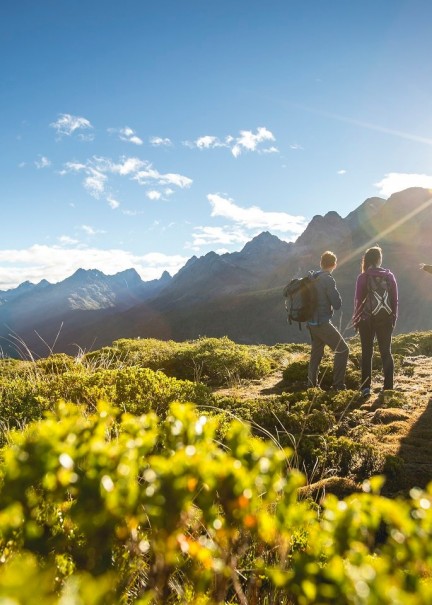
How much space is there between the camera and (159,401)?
6.05 meters

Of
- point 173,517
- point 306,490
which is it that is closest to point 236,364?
point 306,490

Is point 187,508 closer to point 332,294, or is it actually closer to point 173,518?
point 173,518

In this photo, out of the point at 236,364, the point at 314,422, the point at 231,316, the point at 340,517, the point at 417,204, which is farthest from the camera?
the point at 417,204

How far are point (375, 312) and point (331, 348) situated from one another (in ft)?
3.67

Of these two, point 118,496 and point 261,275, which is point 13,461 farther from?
point 261,275

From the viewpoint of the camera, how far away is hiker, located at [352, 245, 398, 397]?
8.39 metres

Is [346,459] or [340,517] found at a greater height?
[340,517]

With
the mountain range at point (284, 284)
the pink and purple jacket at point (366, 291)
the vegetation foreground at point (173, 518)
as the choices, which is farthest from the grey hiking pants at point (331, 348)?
the mountain range at point (284, 284)

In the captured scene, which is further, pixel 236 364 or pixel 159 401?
pixel 236 364

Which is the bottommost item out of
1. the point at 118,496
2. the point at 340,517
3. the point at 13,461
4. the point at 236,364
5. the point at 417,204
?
the point at 236,364

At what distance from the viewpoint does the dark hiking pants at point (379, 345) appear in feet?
27.7

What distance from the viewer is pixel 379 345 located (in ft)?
27.5

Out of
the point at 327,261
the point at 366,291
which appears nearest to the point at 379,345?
the point at 366,291

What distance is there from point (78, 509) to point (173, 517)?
10.9 inches
